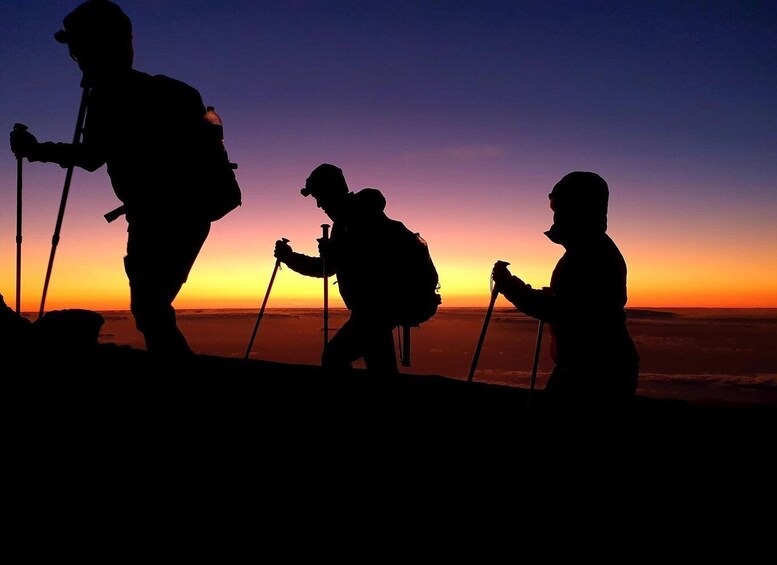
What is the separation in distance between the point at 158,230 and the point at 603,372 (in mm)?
3644

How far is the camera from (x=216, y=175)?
14.5 feet

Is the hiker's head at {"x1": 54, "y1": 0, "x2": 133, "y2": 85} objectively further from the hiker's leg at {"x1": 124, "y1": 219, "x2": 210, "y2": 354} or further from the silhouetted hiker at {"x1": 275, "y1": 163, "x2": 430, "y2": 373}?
the silhouetted hiker at {"x1": 275, "y1": 163, "x2": 430, "y2": 373}

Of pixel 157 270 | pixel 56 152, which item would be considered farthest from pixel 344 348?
pixel 56 152

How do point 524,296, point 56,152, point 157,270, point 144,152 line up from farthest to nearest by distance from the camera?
1. point 56,152
2. point 157,270
3. point 144,152
4. point 524,296

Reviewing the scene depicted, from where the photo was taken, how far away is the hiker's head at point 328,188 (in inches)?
212

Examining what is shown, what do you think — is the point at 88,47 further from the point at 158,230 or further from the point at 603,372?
the point at 603,372

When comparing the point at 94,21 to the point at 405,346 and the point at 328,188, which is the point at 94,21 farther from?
the point at 405,346

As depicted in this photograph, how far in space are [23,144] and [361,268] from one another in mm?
3243

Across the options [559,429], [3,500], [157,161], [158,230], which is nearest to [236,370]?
[158,230]

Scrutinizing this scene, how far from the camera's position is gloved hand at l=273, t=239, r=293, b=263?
6.29 m

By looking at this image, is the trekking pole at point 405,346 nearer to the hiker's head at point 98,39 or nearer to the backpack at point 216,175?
the backpack at point 216,175

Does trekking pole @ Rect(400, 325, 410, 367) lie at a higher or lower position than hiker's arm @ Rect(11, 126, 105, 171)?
lower

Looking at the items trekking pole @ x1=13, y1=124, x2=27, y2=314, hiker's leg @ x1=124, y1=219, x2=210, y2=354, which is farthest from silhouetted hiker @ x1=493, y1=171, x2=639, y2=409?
trekking pole @ x1=13, y1=124, x2=27, y2=314

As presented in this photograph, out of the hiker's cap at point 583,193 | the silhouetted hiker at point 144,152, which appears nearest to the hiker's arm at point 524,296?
the hiker's cap at point 583,193
